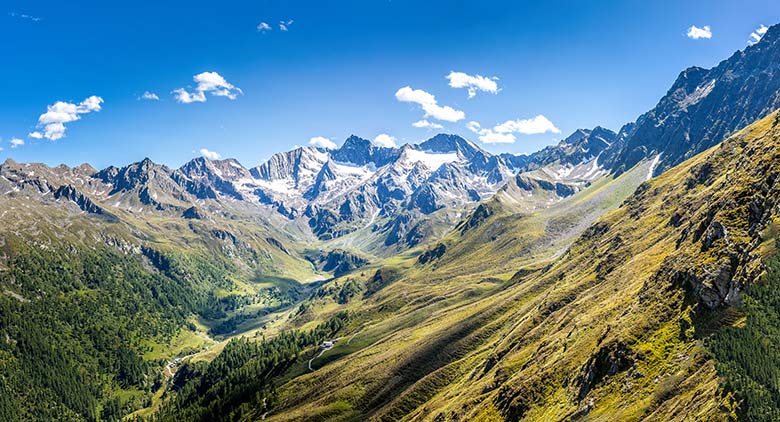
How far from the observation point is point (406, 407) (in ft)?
588

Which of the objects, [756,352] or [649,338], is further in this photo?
[649,338]

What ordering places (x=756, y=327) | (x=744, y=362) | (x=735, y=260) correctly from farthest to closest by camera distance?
(x=735, y=260)
(x=756, y=327)
(x=744, y=362)

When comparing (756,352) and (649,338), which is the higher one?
(756,352)

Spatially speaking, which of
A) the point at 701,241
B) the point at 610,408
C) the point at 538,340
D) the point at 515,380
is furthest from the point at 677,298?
the point at 538,340

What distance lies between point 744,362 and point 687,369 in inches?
468

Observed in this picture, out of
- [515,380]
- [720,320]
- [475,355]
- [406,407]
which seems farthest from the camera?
[475,355]

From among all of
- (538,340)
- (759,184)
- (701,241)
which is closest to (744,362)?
(701,241)

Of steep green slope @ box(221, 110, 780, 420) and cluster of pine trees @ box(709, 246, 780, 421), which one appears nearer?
cluster of pine trees @ box(709, 246, 780, 421)

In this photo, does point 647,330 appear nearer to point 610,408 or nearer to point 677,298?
point 677,298

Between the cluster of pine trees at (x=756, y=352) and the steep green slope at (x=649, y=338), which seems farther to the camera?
the steep green slope at (x=649, y=338)

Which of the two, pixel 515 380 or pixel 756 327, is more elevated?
pixel 756 327

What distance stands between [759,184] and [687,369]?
53779 millimetres

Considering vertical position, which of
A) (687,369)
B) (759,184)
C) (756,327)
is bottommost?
(687,369)

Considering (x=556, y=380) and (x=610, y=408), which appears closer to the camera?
(x=610, y=408)
